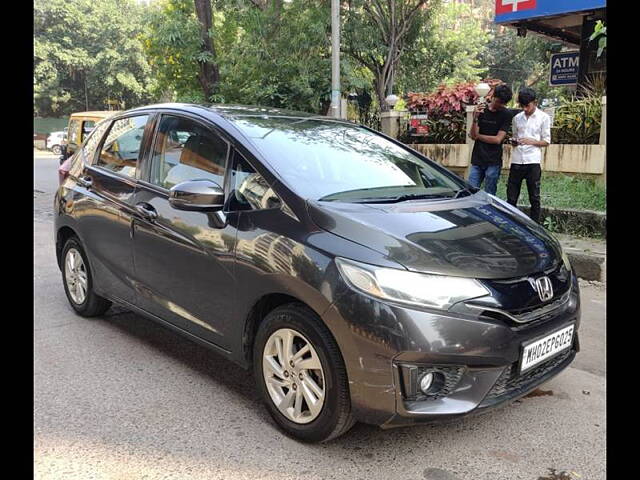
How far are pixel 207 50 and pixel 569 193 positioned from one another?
24.4 feet

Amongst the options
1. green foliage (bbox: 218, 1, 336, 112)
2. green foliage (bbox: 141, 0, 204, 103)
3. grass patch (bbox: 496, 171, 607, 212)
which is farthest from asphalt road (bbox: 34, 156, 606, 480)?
green foliage (bbox: 141, 0, 204, 103)

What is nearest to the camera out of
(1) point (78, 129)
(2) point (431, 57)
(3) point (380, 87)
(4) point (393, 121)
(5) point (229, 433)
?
(5) point (229, 433)

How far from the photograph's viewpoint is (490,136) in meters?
6.57

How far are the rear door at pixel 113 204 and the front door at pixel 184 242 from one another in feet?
0.49

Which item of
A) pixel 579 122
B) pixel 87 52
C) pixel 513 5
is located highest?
pixel 87 52

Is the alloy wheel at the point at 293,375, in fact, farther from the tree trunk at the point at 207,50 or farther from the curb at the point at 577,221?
the tree trunk at the point at 207,50

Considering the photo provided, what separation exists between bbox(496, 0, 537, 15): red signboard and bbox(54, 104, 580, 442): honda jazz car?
8694mm

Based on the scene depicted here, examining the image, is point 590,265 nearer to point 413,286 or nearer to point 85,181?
point 413,286

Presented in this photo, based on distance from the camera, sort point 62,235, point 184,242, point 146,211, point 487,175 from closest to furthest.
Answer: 1. point 184,242
2. point 146,211
3. point 62,235
4. point 487,175

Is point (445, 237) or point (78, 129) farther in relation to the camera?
point (78, 129)

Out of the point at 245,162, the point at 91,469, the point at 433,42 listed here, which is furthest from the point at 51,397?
the point at 433,42

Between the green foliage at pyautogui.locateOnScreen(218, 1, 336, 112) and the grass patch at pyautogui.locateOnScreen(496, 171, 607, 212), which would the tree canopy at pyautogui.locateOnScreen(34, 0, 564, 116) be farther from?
the grass patch at pyautogui.locateOnScreen(496, 171, 607, 212)

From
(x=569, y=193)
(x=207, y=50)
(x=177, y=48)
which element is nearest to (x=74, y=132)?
(x=177, y=48)

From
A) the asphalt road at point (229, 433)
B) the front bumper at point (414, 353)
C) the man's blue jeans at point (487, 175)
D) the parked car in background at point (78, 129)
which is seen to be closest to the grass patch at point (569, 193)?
the man's blue jeans at point (487, 175)
